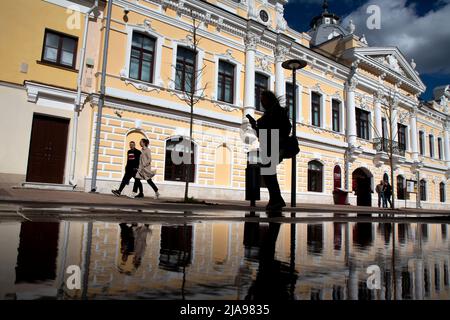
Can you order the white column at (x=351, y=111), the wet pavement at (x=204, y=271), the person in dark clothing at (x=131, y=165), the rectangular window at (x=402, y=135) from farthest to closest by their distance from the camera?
the rectangular window at (x=402, y=135), the white column at (x=351, y=111), the person in dark clothing at (x=131, y=165), the wet pavement at (x=204, y=271)

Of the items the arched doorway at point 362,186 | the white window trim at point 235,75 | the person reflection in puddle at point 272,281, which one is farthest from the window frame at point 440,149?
the person reflection in puddle at point 272,281

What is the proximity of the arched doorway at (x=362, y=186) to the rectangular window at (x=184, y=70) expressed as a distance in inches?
548

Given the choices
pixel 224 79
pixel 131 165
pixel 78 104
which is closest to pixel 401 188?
pixel 224 79

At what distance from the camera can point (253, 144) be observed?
1733 centimetres

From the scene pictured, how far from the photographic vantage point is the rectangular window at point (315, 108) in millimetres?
21250

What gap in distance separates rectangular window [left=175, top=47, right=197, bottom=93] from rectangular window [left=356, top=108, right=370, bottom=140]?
46.6 feet

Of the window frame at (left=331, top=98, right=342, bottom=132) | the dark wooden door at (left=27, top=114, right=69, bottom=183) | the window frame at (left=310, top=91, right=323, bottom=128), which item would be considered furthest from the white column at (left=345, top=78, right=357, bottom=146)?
the dark wooden door at (left=27, top=114, right=69, bottom=183)

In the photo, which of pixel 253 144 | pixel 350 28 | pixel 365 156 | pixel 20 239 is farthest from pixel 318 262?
pixel 350 28

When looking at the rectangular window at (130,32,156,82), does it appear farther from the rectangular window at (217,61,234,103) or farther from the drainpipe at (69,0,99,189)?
the rectangular window at (217,61,234,103)

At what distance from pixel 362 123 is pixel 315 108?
5.40 m

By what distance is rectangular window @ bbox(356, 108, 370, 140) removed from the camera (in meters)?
24.2

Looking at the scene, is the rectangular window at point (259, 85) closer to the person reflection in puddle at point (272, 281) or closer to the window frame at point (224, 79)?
the window frame at point (224, 79)

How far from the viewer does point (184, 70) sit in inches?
616

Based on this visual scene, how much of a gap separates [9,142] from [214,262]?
1273cm
